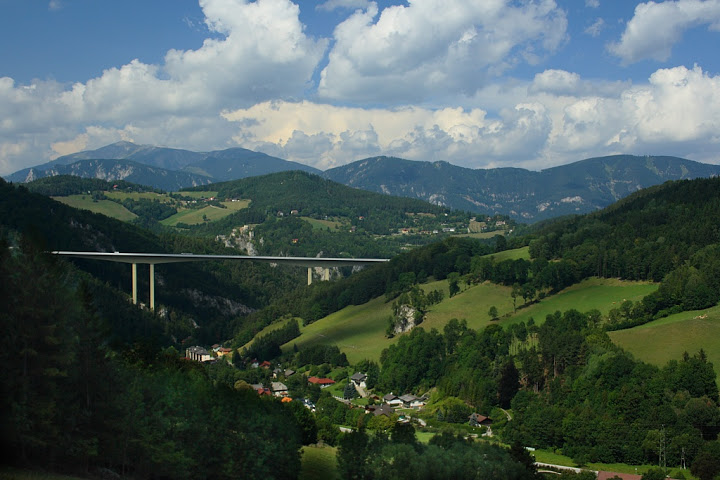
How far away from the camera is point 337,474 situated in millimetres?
25812

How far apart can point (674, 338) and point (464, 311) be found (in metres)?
30.5

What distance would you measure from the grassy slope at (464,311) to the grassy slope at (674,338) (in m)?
10.9

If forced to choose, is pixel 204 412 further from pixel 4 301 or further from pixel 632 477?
pixel 632 477

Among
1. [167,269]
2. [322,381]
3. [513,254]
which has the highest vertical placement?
[513,254]

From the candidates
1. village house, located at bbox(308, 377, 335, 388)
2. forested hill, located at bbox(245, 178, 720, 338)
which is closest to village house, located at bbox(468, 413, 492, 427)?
forested hill, located at bbox(245, 178, 720, 338)

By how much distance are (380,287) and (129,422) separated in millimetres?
87130

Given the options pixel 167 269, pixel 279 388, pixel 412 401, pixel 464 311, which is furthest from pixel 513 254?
pixel 167 269

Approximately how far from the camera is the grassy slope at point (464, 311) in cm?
7619

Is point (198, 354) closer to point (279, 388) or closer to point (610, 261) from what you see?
point (279, 388)

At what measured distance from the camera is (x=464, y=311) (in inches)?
3270

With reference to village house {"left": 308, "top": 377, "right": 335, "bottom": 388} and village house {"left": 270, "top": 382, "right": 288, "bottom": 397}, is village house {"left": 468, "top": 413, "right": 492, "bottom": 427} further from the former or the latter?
village house {"left": 308, "top": 377, "right": 335, "bottom": 388}

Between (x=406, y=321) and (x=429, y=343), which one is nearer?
(x=429, y=343)

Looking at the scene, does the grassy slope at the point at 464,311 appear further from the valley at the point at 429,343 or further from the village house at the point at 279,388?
the village house at the point at 279,388

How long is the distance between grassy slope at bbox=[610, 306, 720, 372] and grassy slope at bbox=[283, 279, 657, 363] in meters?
10.9
